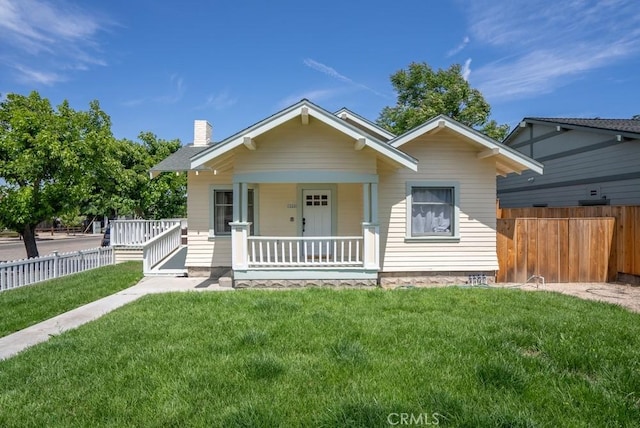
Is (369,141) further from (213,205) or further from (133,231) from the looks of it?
(133,231)

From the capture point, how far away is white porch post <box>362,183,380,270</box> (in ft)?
26.4

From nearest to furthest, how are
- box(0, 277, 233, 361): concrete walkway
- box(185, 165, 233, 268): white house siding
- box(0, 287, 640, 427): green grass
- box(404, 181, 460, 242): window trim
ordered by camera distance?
box(0, 287, 640, 427): green grass → box(0, 277, 233, 361): concrete walkway → box(404, 181, 460, 242): window trim → box(185, 165, 233, 268): white house siding

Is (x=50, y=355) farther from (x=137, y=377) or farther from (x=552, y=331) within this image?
(x=552, y=331)

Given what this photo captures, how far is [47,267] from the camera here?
9.61 metres

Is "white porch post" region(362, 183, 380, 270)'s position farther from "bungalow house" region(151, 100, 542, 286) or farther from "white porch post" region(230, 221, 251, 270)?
"white porch post" region(230, 221, 251, 270)

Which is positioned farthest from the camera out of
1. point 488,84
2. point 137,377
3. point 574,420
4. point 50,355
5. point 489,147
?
point 488,84

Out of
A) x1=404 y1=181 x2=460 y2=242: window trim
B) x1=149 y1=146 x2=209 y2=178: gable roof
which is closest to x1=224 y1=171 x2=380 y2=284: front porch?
x1=404 y1=181 x2=460 y2=242: window trim

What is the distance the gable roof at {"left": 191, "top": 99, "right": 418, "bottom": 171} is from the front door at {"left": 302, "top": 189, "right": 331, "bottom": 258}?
231 centimetres

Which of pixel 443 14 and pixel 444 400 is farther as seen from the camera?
pixel 443 14

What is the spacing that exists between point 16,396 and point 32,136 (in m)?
11.7

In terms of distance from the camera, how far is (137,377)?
11.3 ft

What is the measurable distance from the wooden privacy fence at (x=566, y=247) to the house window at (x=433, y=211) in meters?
1.60

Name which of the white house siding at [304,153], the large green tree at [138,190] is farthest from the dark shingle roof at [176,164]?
the large green tree at [138,190]

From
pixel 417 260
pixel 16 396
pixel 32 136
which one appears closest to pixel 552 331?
pixel 417 260
